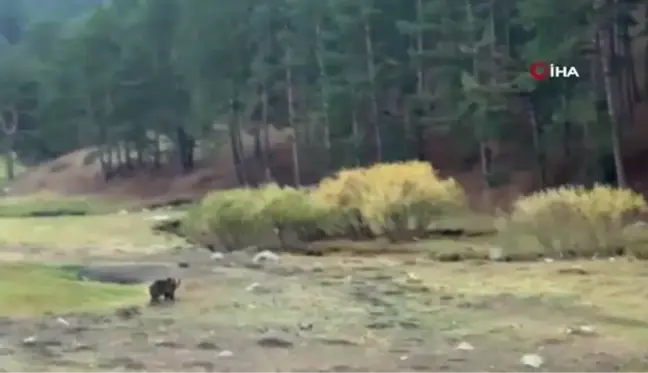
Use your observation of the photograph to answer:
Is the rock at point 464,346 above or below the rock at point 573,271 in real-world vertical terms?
above

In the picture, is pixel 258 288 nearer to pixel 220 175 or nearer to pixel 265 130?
pixel 265 130

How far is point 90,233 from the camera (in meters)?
15.9

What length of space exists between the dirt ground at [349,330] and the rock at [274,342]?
0.01 meters

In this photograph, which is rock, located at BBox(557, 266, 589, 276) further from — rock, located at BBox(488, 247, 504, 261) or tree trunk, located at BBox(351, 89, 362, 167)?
tree trunk, located at BBox(351, 89, 362, 167)

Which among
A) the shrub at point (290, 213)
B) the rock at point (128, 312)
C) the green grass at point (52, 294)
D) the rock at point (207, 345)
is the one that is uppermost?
the shrub at point (290, 213)

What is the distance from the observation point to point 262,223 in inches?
525

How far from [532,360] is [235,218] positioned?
7563mm

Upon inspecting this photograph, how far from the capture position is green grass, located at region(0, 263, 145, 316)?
851cm

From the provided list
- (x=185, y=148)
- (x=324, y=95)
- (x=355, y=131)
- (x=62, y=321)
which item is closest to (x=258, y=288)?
(x=62, y=321)

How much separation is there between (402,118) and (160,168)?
8.45 metres

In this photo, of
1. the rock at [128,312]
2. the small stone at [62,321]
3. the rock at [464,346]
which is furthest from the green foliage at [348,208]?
the rock at [464,346]

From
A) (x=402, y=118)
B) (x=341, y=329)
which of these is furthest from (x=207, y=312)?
(x=402, y=118)

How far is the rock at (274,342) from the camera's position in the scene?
271 inches

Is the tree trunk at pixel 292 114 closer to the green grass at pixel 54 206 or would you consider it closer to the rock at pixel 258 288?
the green grass at pixel 54 206
